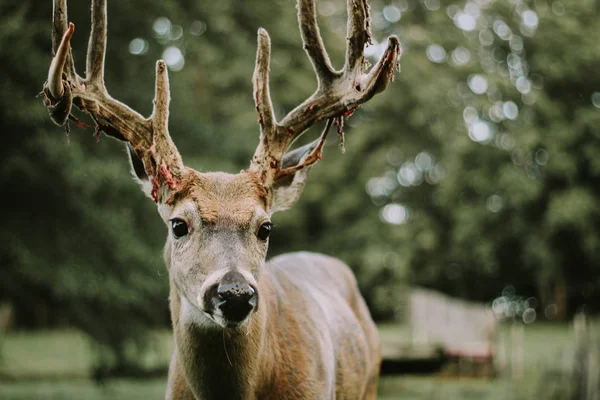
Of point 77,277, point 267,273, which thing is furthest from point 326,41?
point 267,273

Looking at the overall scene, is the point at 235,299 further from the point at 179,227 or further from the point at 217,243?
the point at 179,227

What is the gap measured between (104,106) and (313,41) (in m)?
1.41

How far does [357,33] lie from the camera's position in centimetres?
519

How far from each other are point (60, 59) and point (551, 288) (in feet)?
108

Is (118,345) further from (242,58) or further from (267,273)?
(267,273)

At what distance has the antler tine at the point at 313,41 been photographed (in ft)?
17.1

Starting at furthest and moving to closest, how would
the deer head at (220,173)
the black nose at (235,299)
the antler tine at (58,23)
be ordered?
the antler tine at (58,23) < the deer head at (220,173) < the black nose at (235,299)

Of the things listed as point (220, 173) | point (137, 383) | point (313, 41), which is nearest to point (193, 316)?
point (220, 173)

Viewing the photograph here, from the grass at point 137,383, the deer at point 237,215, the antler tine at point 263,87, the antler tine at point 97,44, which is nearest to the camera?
the deer at point 237,215

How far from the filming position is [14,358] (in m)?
22.6

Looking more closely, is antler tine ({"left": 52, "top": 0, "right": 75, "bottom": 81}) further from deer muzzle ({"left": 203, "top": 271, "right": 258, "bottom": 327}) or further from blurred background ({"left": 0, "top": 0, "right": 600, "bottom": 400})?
blurred background ({"left": 0, "top": 0, "right": 600, "bottom": 400})

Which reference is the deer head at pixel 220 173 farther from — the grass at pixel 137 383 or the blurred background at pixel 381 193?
the grass at pixel 137 383

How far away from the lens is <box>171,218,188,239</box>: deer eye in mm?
4680

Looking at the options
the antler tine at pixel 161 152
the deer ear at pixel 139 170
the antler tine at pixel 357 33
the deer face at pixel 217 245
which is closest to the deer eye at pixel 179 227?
the deer face at pixel 217 245
